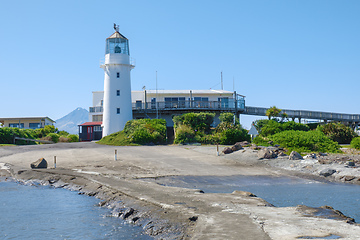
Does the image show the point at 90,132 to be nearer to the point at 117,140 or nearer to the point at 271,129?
the point at 117,140

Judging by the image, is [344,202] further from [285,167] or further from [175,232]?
[285,167]

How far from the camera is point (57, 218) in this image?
39.1 ft

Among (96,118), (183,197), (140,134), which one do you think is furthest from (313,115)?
(183,197)

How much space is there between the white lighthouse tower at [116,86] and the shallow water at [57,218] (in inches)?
1129

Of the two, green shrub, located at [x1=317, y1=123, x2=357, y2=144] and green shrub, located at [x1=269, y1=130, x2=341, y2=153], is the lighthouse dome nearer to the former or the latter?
green shrub, located at [x1=269, y1=130, x2=341, y2=153]

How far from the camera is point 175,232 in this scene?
9.29m

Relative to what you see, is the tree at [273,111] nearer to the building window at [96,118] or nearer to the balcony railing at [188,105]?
the balcony railing at [188,105]

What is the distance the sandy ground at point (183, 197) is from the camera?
8633 mm

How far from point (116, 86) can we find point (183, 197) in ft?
111

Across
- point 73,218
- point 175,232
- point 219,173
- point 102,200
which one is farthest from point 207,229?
point 219,173

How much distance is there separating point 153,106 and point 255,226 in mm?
41526

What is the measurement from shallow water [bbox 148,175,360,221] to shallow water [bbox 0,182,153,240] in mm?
4894

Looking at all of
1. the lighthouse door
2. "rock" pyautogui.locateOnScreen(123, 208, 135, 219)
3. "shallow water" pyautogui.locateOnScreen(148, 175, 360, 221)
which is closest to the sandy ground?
"rock" pyautogui.locateOnScreen(123, 208, 135, 219)

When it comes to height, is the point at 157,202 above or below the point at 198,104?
below
